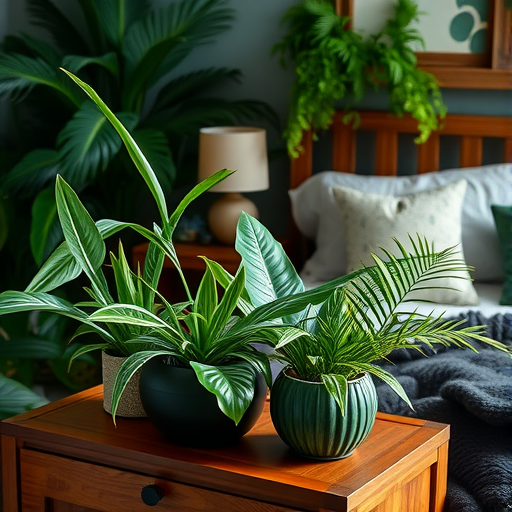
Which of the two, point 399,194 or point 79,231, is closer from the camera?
point 79,231

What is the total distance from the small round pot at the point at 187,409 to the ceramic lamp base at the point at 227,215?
1.81 m

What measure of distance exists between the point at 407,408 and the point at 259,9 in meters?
2.09

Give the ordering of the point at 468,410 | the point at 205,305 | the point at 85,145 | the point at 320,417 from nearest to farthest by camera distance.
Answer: the point at 320,417
the point at 205,305
the point at 468,410
the point at 85,145

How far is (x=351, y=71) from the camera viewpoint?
3.10m

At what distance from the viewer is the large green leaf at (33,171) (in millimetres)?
3059

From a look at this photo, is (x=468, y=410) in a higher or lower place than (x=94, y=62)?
lower

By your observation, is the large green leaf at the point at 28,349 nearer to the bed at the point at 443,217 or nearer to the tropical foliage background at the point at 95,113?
the tropical foliage background at the point at 95,113

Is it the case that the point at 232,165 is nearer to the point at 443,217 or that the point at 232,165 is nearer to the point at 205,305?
the point at 443,217

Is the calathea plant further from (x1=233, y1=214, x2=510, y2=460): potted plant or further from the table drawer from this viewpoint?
the table drawer

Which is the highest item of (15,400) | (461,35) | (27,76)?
(461,35)

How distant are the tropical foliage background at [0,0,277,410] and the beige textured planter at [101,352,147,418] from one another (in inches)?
53.2

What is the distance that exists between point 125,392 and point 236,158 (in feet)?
5.54

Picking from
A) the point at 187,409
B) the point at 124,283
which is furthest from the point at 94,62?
the point at 187,409

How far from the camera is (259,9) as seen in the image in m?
3.44
